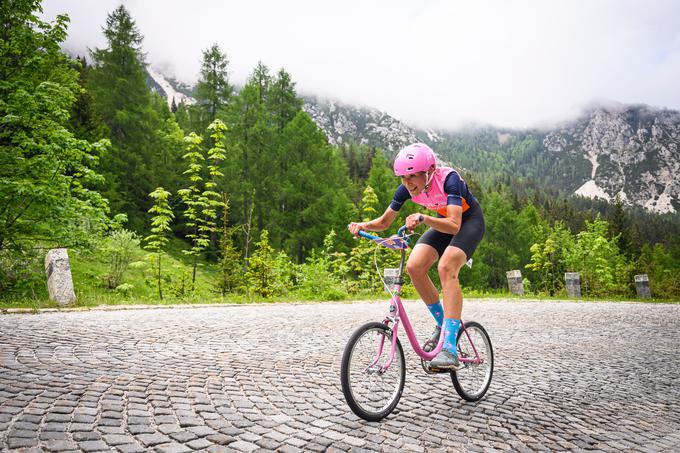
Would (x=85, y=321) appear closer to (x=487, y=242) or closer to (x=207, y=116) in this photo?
(x=207, y=116)

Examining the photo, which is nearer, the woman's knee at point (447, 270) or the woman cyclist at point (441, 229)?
the woman cyclist at point (441, 229)

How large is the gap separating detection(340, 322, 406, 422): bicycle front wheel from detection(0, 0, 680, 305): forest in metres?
0.85

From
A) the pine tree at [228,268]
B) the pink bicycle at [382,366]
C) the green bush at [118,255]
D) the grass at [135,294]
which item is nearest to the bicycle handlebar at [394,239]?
the pink bicycle at [382,366]

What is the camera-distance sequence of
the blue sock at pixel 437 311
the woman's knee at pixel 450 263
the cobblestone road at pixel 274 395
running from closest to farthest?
the cobblestone road at pixel 274 395
the woman's knee at pixel 450 263
the blue sock at pixel 437 311

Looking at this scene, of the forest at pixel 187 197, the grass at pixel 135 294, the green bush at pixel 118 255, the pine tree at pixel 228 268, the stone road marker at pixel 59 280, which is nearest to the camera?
the stone road marker at pixel 59 280

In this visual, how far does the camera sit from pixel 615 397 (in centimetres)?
419

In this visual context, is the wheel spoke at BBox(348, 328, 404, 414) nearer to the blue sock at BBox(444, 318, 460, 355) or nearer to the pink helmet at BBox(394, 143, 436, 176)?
the blue sock at BBox(444, 318, 460, 355)

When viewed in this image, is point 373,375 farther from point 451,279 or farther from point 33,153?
point 33,153

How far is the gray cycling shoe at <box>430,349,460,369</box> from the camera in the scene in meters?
3.46

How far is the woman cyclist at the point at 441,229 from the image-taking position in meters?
3.53

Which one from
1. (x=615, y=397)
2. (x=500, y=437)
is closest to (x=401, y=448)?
(x=500, y=437)

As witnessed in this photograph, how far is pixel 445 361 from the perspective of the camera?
11.3ft

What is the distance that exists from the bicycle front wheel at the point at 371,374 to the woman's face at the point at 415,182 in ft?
4.18

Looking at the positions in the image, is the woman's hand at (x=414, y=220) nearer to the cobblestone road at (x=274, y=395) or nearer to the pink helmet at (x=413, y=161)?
the pink helmet at (x=413, y=161)
